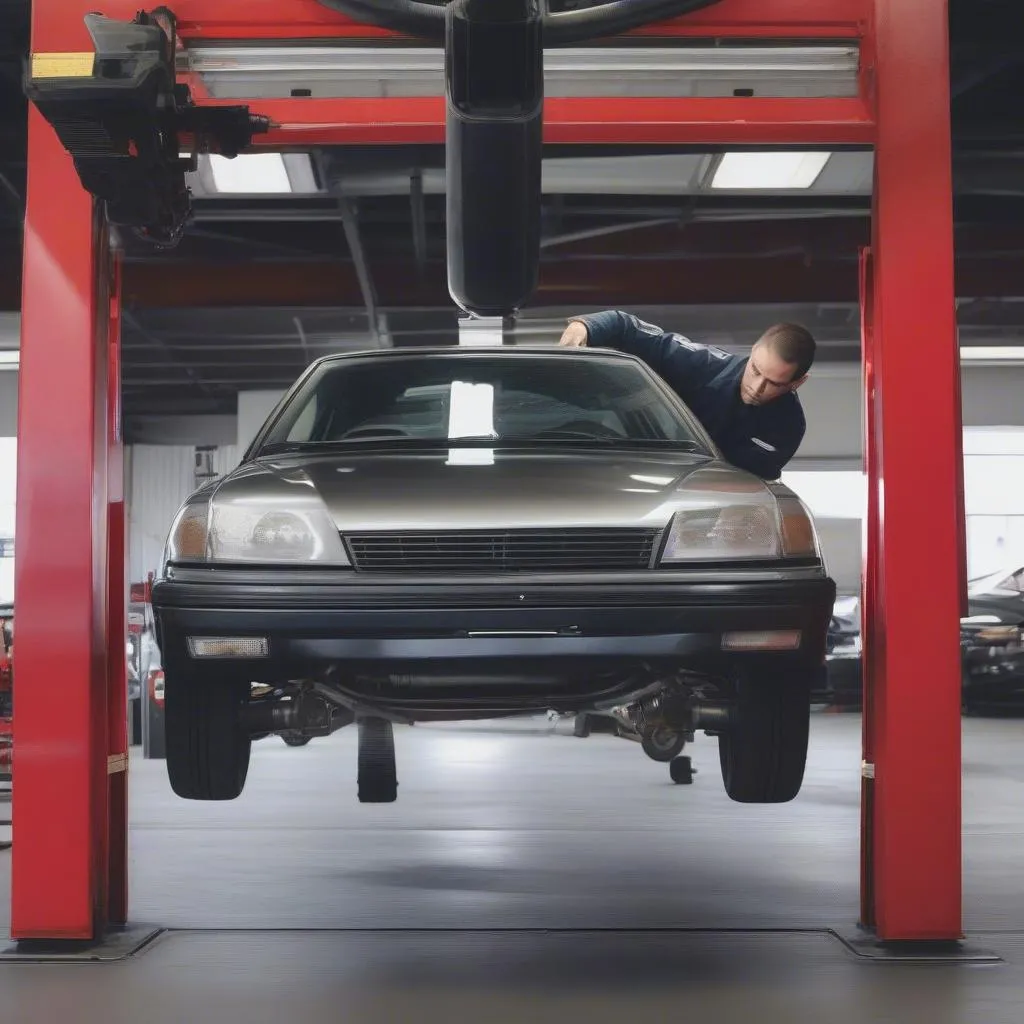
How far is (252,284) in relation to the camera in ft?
36.8

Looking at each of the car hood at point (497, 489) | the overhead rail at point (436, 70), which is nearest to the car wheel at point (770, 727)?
the car hood at point (497, 489)

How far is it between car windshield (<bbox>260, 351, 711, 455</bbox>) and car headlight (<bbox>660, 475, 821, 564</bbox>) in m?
0.72

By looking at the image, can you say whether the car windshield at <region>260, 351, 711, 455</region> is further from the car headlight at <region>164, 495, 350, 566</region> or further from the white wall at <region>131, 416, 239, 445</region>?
the white wall at <region>131, 416, 239, 445</region>

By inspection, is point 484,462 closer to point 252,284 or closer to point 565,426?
point 565,426

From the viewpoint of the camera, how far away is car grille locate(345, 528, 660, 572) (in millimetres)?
3305

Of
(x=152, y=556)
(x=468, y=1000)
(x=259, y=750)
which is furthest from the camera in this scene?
(x=152, y=556)

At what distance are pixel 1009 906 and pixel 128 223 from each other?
3.62 m

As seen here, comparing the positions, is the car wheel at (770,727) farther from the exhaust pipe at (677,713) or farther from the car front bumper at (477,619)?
the car front bumper at (477,619)

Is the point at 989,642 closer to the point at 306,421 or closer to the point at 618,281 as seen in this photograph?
the point at 618,281

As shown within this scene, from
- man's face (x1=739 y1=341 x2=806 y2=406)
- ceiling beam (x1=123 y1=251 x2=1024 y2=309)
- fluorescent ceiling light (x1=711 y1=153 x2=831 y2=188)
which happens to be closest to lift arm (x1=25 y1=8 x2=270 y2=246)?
man's face (x1=739 y1=341 x2=806 y2=406)

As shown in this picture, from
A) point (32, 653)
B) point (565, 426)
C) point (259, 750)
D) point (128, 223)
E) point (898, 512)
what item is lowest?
point (259, 750)

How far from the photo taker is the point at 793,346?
4156 mm

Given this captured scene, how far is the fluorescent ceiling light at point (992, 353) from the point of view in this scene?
49.3 ft

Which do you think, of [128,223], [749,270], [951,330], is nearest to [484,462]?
[128,223]
